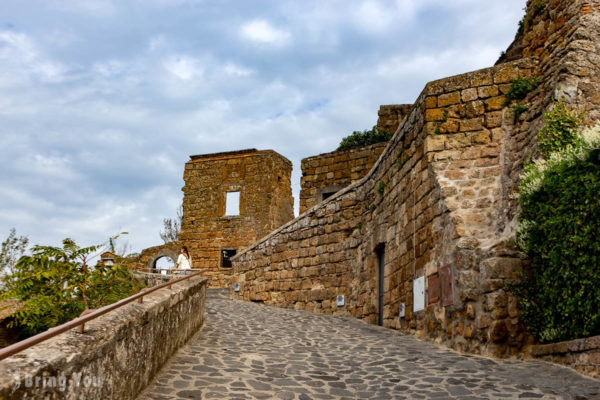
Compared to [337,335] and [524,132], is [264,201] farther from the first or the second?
[524,132]

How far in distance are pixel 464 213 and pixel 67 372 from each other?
5633 mm

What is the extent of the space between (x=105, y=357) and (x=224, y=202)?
59.7 feet

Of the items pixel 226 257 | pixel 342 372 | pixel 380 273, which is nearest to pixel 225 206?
pixel 226 257

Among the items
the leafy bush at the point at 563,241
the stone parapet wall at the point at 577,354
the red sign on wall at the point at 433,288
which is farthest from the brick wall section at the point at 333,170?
the stone parapet wall at the point at 577,354

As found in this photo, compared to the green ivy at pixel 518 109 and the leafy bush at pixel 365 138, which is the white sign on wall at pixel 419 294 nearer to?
the green ivy at pixel 518 109

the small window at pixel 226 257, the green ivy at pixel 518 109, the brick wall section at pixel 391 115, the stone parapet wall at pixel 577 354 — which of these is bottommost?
the stone parapet wall at pixel 577 354

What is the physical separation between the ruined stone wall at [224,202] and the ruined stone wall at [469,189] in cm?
1063

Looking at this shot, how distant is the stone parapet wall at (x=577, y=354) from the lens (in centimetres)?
486

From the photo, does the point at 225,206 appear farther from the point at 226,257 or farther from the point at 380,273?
the point at 380,273

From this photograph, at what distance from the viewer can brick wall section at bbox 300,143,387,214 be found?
54.2 ft

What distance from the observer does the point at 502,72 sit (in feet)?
26.2

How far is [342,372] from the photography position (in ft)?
20.5

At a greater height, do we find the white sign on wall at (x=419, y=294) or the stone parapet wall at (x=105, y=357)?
the white sign on wall at (x=419, y=294)

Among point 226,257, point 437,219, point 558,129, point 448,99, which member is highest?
point 448,99
